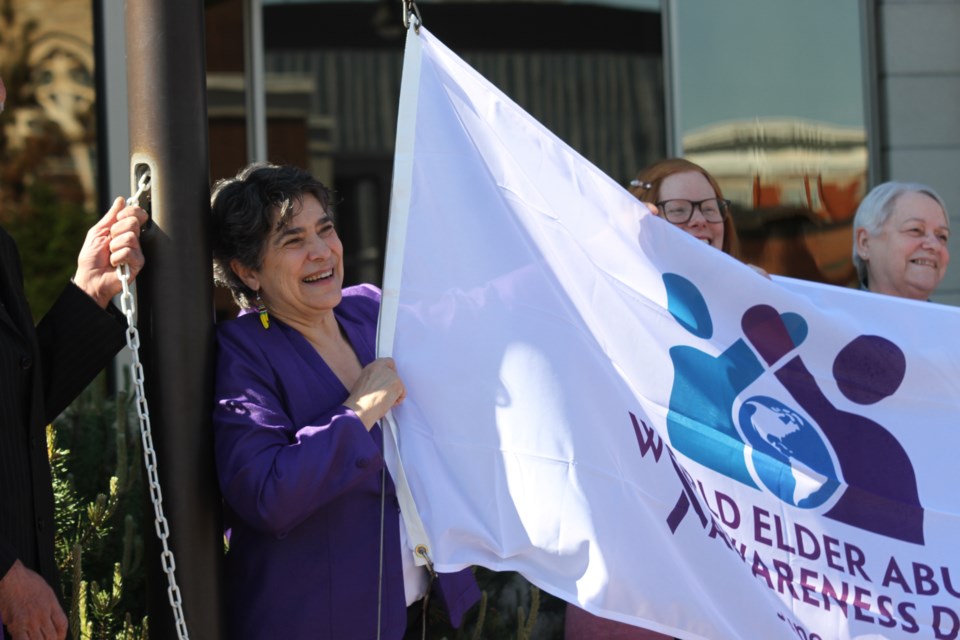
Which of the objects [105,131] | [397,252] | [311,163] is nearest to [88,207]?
[105,131]

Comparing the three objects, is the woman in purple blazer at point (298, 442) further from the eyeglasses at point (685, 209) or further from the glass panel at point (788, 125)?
the glass panel at point (788, 125)

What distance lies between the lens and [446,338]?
3.06 meters

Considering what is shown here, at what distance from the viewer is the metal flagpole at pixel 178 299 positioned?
292 centimetres

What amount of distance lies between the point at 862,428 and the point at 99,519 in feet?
6.74

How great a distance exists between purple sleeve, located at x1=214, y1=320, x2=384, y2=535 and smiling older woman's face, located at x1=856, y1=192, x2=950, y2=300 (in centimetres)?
196

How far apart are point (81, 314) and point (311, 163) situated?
5159mm

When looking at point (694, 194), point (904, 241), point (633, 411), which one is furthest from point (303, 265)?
point (904, 241)

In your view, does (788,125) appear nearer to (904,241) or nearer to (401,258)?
(904,241)

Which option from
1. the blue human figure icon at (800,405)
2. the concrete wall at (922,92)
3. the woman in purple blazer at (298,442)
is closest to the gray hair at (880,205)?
the blue human figure icon at (800,405)

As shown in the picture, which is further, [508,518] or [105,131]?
[105,131]

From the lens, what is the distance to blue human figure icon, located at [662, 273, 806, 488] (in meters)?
3.16

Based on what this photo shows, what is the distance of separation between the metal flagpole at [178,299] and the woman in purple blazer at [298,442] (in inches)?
2.8

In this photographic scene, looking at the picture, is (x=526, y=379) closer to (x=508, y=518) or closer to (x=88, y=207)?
(x=508, y=518)

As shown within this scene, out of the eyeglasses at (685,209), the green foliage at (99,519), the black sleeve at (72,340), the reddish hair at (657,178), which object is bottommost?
the green foliage at (99,519)
